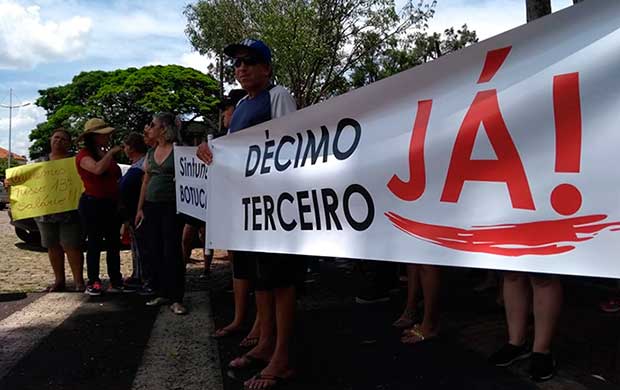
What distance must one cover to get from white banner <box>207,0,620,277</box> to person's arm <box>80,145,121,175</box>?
→ 2718 millimetres

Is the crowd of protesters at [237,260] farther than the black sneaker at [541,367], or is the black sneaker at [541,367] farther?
the crowd of protesters at [237,260]

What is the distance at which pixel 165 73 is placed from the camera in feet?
131

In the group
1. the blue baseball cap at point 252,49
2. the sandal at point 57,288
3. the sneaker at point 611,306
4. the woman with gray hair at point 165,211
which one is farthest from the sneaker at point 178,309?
the sneaker at point 611,306

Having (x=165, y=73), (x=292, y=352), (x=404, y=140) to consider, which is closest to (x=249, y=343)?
(x=292, y=352)

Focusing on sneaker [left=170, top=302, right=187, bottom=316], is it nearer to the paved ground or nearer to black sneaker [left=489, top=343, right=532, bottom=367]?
the paved ground

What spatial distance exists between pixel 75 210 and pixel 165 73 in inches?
1434

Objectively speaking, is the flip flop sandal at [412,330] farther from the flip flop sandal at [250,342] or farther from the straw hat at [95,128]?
the straw hat at [95,128]

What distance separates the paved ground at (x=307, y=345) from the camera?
9.93 feet

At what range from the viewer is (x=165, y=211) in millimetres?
4668

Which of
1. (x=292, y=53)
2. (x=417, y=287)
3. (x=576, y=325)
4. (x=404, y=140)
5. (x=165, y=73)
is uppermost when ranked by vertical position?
(x=165, y=73)

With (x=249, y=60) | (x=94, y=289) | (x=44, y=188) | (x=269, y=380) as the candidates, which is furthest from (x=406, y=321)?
(x=44, y=188)

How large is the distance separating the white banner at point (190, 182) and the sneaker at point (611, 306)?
10.4ft

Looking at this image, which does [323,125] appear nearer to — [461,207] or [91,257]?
[461,207]

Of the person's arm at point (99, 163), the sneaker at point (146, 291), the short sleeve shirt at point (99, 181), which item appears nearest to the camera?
the person's arm at point (99, 163)
